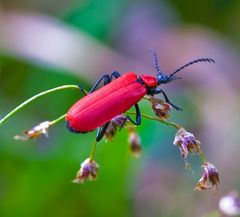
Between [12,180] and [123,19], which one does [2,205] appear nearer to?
[12,180]

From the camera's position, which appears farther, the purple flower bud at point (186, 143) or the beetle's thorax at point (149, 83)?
the beetle's thorax at point (149, 83)

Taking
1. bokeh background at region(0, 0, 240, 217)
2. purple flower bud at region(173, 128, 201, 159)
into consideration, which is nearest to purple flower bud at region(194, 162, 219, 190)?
purple flower bud at region(173, 128, 201, 159)

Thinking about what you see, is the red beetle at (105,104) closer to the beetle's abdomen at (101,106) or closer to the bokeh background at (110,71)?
the beetle's abdomen at (101,106)

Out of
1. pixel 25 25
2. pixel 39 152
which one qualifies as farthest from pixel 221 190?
pixel 25 25

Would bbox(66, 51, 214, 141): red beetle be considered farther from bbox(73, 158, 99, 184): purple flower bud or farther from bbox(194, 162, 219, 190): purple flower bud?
bbox(194, 162, 219, 190): purple flower bud

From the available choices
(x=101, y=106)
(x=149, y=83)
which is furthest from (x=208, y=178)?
(x=149, y=83)

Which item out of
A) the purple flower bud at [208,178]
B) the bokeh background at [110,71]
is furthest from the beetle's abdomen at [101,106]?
the bokeh background at [110,71]

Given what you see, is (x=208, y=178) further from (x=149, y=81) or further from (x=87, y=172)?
(x=149, y=81)
